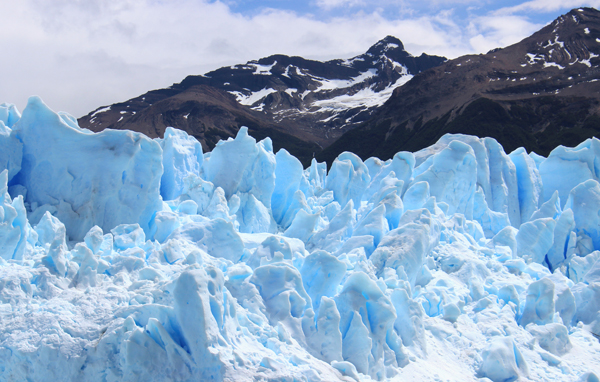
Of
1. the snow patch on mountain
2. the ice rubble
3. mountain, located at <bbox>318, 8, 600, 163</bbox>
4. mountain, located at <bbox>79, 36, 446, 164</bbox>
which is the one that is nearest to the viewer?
the ice rubble

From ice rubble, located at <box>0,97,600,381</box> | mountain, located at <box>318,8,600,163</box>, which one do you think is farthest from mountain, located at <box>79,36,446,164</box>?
ice rubble, located at <box>0,97,600,381</box>

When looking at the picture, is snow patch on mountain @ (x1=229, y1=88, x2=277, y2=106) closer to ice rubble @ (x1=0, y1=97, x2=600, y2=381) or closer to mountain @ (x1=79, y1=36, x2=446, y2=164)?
mountain @ (x1=79, y1=36, x2=446, y2=164)

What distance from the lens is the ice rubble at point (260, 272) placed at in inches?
255

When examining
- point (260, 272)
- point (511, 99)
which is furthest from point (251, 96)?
point (260, 272)

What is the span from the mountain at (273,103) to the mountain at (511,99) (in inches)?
708

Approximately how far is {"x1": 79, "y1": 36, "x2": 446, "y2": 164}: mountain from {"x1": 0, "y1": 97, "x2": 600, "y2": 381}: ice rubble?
68.1 metres

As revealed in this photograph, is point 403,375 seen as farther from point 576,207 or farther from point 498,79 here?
point 498,79

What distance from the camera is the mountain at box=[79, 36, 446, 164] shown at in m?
107

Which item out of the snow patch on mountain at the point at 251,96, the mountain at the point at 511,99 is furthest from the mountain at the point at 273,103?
the mountain at the point at 511,99

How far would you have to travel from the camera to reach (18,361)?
20.6 ft

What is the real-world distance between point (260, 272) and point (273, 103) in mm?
152164

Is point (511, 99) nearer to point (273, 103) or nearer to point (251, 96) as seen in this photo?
point (273, 103)

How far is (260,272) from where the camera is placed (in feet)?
27.0

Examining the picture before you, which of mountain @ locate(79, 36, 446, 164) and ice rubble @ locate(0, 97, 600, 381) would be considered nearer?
ice rubble @ locate(0, 97, 600, 381)
